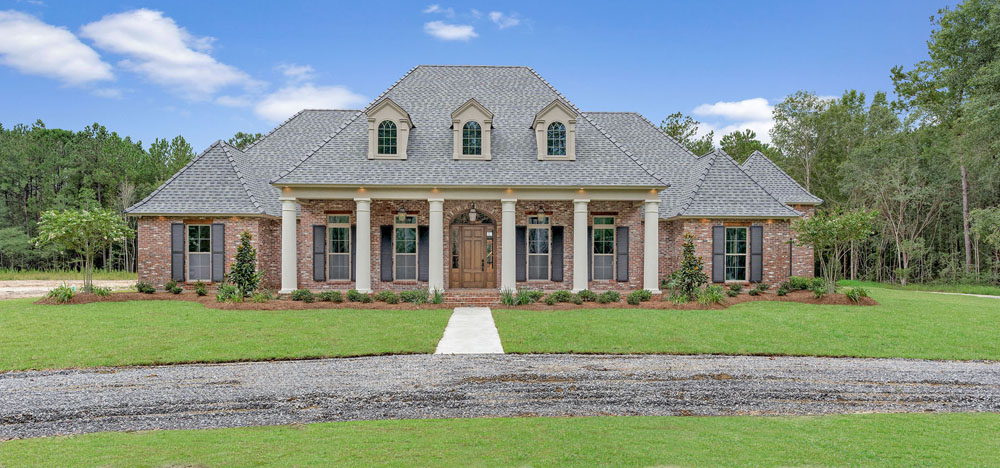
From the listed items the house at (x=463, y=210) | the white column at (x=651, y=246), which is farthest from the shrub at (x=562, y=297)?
the white column at (x=651, y=246)

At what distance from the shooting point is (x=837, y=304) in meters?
14.6

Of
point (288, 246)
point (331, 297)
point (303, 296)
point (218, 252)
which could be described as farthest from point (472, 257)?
point (218, 252)

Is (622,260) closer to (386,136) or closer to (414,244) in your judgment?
(414,244)

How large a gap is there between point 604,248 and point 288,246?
1099 cm

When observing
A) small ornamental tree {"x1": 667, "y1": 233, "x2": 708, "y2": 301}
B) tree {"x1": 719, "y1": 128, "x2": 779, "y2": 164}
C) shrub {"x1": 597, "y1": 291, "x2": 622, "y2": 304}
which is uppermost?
tree {"x1": 719, "y1": 128, "x2": 779, "y2": 164}

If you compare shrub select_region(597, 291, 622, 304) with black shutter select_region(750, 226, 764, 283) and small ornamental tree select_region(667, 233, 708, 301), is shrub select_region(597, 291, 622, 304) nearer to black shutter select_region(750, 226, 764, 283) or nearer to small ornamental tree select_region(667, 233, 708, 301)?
small ornamental tree select_region(667, 233, 708, 301)

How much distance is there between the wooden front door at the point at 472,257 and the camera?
17156 mm

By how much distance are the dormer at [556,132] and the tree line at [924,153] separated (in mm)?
15381

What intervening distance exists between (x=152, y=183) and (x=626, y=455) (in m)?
45.9

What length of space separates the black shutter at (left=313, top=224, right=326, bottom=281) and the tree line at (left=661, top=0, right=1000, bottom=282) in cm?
2339

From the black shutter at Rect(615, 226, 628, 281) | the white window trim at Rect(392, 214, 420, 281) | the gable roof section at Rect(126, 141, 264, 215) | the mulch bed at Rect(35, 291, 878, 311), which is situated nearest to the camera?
the mulch bed at Rect(35, 291, 878, 311)

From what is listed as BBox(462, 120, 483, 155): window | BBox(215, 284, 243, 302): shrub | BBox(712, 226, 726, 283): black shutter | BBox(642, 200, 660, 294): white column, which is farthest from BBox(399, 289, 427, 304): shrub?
BBox(712, 226, 726, 283): black shutter

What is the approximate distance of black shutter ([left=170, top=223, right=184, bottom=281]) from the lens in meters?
16.3

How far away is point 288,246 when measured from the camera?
50.9 feet
